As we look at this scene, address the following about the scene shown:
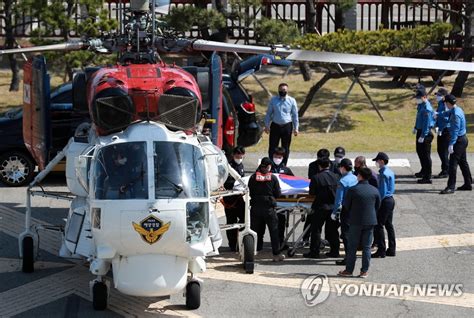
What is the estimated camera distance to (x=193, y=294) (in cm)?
1152

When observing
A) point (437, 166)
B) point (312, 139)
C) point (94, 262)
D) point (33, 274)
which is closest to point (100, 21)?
point (312, 139)

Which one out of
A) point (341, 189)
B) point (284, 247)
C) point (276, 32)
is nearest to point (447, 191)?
point (284, 247)

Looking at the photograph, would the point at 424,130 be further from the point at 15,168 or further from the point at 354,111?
the point at 15,168

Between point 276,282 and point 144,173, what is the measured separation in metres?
2.71

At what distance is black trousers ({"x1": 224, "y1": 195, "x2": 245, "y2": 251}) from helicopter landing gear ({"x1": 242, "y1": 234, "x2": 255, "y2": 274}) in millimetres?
1052

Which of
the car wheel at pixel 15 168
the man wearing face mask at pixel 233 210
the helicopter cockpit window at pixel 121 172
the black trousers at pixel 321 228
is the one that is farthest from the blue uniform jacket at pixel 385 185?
the car wheel at pixel 15 168

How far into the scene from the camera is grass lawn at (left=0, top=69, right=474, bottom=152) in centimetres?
2233

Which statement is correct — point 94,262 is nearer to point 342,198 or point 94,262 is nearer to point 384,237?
point 342,198

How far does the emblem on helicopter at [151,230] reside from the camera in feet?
34.9

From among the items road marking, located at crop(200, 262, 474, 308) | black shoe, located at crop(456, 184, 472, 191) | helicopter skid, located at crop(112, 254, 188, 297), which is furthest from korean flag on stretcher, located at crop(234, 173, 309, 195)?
black shoe, located at crop(456, 184, 472, 191)

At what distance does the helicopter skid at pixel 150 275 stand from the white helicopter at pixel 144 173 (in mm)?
10

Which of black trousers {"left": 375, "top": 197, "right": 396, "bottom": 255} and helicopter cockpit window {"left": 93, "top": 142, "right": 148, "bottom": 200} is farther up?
helicopter cockpit window {"left": 93, "top": 142, "right": 148, "bottom": 200}

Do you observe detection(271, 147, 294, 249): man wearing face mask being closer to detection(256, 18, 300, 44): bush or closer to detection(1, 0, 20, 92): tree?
detection(256, 18, 300, 44): bush

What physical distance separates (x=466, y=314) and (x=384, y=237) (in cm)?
255
